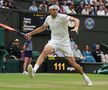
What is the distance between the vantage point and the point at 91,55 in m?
27.3

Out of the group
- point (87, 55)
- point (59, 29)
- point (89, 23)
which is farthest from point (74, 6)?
point (59, 29)

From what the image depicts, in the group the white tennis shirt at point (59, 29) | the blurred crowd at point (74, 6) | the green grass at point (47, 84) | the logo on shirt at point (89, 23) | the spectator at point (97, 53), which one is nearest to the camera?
the green grass at point (47, 84)

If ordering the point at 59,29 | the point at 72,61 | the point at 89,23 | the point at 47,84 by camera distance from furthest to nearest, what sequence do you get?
the point at 89,23 < the point at 59,29 < the point at 47,84 < the point at 72,61

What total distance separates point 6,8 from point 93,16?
6.00 m

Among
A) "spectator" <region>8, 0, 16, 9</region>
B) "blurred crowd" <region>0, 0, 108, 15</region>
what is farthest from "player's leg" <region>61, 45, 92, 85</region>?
"spectator" <region>8, 0, 16, 9</region>

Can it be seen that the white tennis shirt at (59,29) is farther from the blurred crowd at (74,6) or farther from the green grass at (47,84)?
the blurred crowd at (74,6)

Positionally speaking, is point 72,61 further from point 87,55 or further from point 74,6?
point 74,6

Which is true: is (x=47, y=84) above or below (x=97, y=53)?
above

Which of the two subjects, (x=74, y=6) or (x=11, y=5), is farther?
(x=74, y=6)

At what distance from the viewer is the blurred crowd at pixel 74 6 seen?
2699 centimetres

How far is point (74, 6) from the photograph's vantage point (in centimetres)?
2941

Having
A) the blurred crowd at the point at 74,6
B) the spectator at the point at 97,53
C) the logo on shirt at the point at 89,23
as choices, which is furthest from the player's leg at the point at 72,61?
the logo on shirt at the point at 89,23

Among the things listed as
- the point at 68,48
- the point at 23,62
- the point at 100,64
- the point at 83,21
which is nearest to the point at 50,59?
the point at 23,62

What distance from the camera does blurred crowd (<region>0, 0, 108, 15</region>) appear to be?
27.0 m
